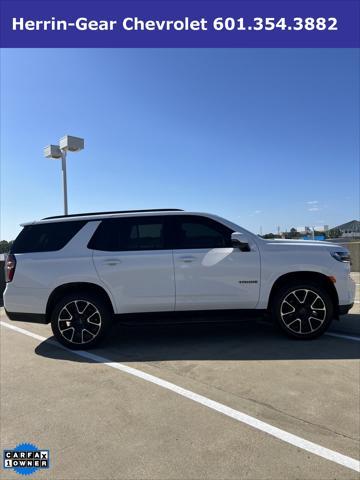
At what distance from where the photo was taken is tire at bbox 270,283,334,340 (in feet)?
16.6

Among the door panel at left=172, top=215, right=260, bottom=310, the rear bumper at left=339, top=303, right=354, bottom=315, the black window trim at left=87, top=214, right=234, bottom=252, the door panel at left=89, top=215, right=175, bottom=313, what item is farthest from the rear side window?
the rear bumper at left=339, top=303, right=354, bottom=315

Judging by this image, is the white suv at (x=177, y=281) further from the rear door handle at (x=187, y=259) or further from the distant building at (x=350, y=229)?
the distant building at (x=350, y=229)

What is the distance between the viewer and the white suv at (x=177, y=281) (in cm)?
504

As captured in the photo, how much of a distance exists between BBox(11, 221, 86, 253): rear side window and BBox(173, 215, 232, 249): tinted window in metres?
1.38

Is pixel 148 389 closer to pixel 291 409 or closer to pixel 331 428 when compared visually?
pixel 291 409

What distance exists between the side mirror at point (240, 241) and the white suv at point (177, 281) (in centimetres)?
1

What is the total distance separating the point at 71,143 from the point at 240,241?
791 cm

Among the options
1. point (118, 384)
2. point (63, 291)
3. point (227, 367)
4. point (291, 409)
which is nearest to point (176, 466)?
point (291, 409)

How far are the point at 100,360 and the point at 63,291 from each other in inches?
45.6

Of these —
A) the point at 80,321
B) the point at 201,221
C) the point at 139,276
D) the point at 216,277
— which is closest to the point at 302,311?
the point at 216,277

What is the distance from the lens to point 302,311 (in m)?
5.08

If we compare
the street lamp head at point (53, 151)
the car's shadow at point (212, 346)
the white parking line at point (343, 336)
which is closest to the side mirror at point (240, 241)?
the car's shadow at point (212, 346)

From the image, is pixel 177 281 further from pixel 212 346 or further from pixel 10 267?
pixel 10 267

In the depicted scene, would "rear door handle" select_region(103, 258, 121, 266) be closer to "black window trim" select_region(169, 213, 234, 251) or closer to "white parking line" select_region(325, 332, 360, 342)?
"black window trim" select_region(169, 213, 234, 251)
